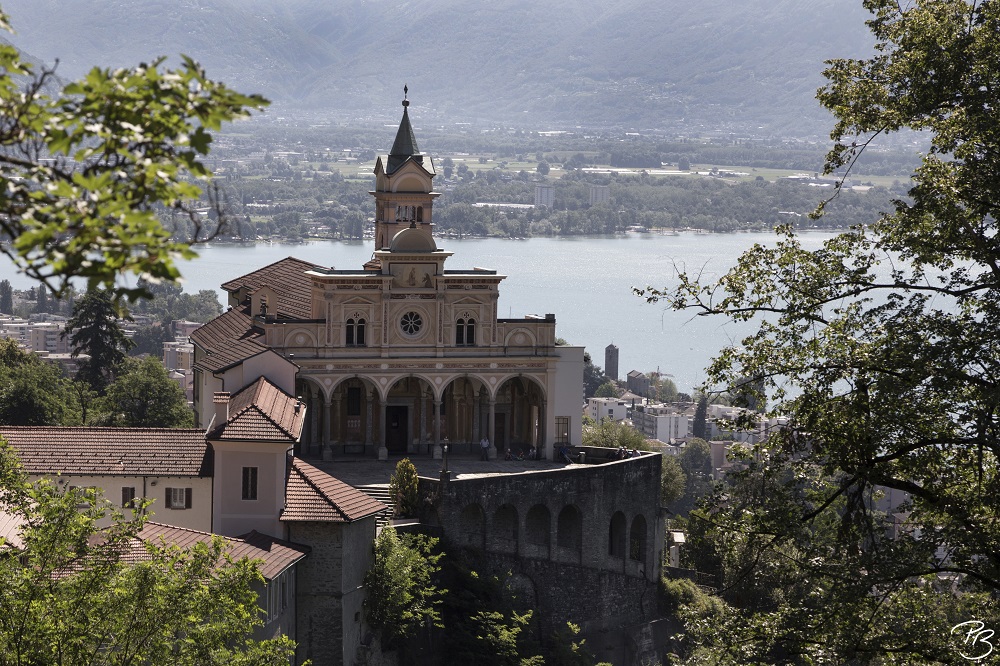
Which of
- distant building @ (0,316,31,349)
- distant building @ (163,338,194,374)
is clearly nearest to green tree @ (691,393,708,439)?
distant building @ (163,338,194,374)

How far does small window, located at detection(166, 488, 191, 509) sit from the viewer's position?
36.6 meters

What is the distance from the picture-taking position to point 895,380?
663 inches

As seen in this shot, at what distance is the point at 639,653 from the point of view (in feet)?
159

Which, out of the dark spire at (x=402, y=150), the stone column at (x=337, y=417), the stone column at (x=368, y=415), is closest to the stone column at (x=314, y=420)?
the stone column at (x=337, y=417)

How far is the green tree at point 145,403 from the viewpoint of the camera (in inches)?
2248

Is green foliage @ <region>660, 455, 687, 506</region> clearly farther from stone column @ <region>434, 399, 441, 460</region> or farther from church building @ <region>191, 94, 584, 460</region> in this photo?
stone column @ <region>434, 399, 441, 460</region>

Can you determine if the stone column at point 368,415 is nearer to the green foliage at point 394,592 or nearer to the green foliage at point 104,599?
the green foliage at point 394,592

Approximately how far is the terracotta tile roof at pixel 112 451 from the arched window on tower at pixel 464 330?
13.0m

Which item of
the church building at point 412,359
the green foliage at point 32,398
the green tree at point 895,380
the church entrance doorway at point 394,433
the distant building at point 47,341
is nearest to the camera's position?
the green tree at point 895,380

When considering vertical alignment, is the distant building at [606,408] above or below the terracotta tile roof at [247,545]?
below

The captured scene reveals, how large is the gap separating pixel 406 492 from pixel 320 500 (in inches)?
274

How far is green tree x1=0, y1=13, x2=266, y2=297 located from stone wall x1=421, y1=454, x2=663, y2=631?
110 feet

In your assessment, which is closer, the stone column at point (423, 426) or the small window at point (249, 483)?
the small window at point (249, 483)

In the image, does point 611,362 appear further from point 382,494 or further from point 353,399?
point 382,494
